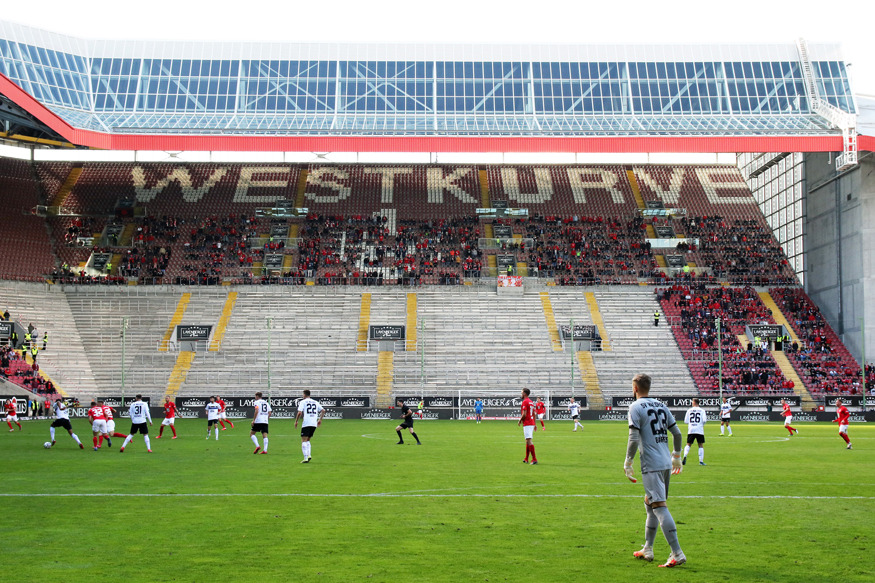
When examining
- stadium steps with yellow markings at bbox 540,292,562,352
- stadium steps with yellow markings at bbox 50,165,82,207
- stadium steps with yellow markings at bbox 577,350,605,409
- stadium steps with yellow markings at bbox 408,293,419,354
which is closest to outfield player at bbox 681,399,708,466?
stadium steps with yellow markings at bbox 577,350,605,409

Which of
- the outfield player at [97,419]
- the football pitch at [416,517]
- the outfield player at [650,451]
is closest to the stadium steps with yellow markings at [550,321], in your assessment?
the football pitch at [416,517]

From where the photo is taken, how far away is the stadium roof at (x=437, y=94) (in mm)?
68438

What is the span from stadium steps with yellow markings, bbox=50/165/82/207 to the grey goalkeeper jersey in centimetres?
7498

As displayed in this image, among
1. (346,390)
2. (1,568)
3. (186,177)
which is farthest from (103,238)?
(1,568)

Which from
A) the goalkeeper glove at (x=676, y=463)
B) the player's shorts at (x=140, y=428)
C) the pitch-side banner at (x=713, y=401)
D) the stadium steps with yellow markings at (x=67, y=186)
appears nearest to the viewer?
the goalkeeper glove at (x=676, y=463)

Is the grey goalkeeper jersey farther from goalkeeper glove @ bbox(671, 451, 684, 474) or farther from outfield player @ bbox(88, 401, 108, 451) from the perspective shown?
outfield player @ bbox(88, 401, 108, 451)

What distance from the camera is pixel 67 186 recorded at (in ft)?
260

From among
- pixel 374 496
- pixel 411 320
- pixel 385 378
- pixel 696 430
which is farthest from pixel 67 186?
pixel 374 496

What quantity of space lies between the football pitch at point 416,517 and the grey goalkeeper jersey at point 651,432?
1347 mm

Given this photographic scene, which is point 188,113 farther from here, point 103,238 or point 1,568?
point 1,568

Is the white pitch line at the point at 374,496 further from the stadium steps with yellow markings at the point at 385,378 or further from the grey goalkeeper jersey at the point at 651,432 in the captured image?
the stadium steps with yellow markings at the point at 385,378

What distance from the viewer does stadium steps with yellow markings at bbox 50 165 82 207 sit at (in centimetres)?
7700

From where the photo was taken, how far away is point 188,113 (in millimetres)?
72375

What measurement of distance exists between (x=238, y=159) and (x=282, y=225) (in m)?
11.4
